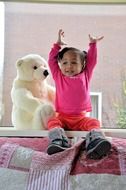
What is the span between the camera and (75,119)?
1.41 metres

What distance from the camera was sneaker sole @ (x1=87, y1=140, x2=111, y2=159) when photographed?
3.76 ft

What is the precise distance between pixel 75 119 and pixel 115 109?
286 mm

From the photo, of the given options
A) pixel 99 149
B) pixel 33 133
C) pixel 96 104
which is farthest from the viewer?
pixel 96 104

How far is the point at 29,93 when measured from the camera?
147cm

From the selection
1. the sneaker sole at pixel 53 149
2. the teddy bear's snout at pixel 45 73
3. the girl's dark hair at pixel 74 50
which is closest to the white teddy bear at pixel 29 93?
the teddy bear's snout at pixel 45 73

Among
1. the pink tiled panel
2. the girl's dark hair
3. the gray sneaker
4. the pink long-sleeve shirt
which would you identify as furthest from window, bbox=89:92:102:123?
the gray sneaker

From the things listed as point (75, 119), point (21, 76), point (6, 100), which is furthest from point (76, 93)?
point (6, 100)

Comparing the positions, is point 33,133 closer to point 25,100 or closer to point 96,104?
point 25,100

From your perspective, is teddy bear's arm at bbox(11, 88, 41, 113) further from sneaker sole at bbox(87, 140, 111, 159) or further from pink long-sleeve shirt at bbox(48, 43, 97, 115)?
sneaker sole at bbox(87, 140, 111, 159)

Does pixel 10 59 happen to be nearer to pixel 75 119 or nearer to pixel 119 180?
pixel 75 119

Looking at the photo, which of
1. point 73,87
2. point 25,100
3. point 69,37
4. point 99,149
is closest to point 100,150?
point 99,149

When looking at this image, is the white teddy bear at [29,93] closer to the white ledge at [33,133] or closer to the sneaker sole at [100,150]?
the white ledge at [33,133]

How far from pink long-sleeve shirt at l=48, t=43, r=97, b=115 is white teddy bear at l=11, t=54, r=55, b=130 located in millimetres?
52

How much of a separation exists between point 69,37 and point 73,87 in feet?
1.10
